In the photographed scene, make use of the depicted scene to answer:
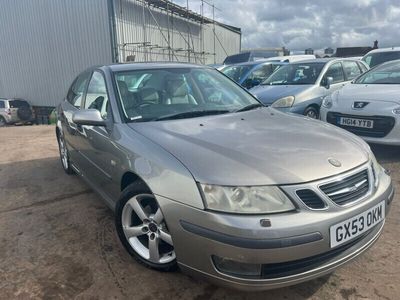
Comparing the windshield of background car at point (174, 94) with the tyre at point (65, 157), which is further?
the tyre at point (65, 157)

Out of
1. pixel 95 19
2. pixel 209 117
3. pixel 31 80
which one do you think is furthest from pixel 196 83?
pixel 31 80

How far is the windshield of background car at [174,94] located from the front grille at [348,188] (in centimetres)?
125

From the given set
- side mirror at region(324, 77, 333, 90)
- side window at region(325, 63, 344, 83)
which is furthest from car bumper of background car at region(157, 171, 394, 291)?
side window at region(325, 63, 344, 83)

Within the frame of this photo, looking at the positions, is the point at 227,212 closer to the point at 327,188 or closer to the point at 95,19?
the point at 327,188

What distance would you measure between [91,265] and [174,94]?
152 cm

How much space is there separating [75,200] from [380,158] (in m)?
3.95

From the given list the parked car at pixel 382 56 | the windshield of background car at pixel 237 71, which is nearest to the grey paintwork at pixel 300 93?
the windshield of background car at pixel 237 71

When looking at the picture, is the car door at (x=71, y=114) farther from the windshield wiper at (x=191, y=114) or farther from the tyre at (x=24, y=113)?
the tyre at (x=24, y=113)

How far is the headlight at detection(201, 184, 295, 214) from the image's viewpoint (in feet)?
A: 6.05

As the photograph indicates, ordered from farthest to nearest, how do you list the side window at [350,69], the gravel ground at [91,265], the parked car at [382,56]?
the parked car at [382,56], the side window at [350,69], the gravel ground at [91,265]

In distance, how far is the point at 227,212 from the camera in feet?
6.03

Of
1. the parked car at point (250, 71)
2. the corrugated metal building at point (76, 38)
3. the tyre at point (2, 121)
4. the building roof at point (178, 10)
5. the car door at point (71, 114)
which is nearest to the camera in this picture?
the car door at point (71, 114)

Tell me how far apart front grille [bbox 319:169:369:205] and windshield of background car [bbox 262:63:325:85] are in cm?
511

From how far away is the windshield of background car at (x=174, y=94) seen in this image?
286 cm
